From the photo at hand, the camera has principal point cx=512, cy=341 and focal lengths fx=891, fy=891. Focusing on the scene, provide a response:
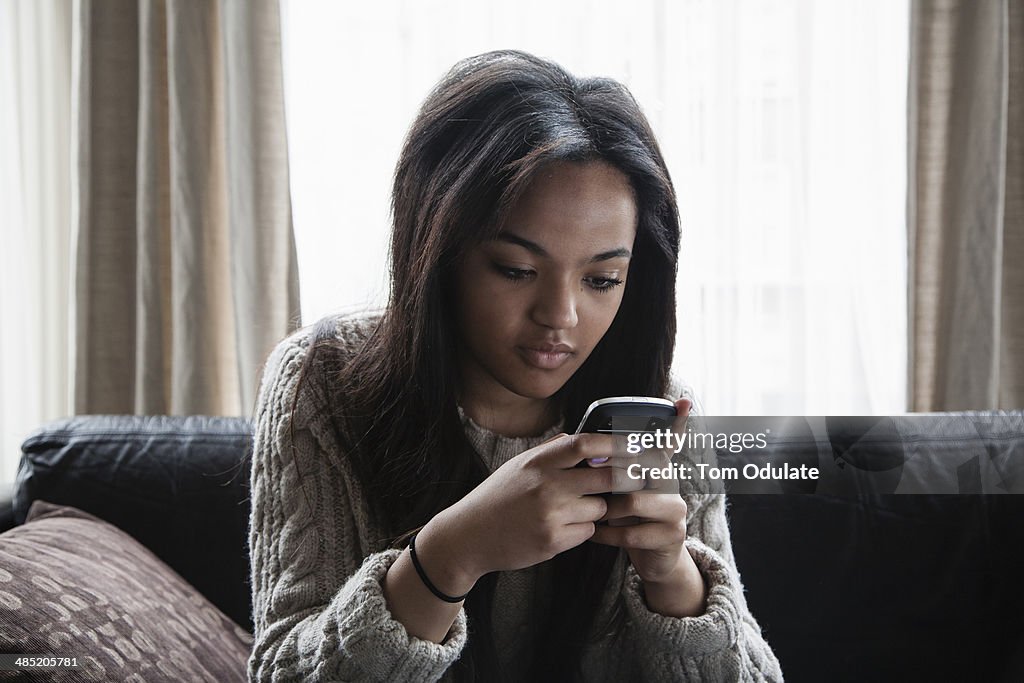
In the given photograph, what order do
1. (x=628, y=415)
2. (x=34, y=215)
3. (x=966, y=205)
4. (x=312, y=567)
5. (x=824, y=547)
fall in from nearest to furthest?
1. (x=628, y=415)
2. (x=312, y=567)
3. (x=824, y=547)
4. (x=966, y=205)
5. (x=34, y=215)


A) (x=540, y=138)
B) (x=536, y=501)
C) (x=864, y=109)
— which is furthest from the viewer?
(x=864, y=109)

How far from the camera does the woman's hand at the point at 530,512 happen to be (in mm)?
732

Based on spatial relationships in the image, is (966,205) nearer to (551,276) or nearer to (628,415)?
(551,276)

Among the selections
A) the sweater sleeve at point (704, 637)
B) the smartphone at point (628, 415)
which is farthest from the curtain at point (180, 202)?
the smartphone at point (628, 415)

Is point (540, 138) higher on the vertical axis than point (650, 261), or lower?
higher

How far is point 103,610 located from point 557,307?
61cm

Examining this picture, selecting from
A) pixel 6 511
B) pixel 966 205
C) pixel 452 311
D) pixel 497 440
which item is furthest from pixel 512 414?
pixel 966 205

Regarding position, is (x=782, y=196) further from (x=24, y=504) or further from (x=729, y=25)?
(x=24, y=504)

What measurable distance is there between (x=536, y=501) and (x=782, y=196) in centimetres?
133

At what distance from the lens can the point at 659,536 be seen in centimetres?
81

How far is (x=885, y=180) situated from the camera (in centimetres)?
186

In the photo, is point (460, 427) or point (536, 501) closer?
point (536, 501)

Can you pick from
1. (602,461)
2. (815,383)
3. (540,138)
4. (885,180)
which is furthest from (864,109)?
(602,461)

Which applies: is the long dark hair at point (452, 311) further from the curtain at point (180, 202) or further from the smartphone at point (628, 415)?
the curtain at point (180, 202)
